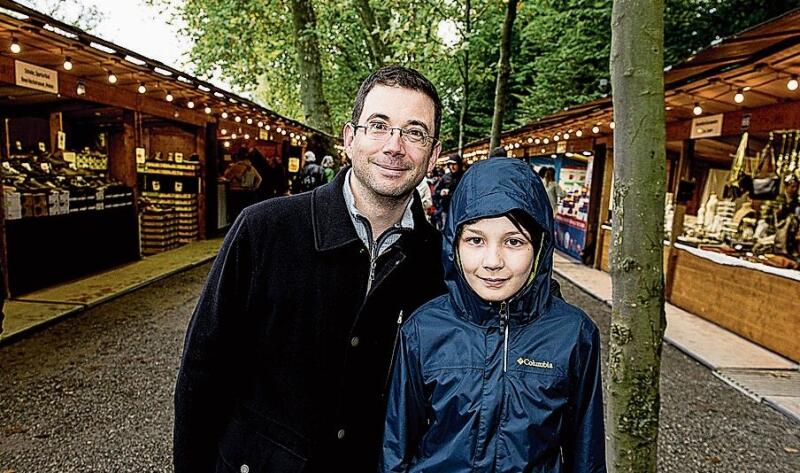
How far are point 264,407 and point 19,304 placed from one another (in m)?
6.81

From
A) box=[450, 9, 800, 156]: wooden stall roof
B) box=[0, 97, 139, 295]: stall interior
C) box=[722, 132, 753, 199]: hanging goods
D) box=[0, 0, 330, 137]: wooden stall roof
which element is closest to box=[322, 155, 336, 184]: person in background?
box=[0, 0, 330, 137]: wooden stall roof

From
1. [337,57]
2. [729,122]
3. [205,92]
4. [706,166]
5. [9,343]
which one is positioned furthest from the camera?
[337,57]

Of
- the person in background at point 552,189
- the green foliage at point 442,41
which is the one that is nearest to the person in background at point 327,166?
the green foliage at point 442,41

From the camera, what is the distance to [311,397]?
1725 mm

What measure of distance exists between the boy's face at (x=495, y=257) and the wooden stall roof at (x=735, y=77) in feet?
11.1

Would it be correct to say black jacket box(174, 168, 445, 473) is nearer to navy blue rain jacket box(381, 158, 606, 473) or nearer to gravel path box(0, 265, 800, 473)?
navy blue rain jacket box(381, 158, 606, 473)

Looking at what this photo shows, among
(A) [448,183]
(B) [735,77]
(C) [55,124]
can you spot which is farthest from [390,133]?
(C) [55,124]

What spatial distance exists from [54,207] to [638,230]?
8293mm

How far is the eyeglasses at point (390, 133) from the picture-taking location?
1.76 metres

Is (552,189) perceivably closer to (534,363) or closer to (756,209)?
(756,209)

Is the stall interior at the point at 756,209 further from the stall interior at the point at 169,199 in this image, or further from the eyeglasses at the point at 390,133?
the stall interior at the point at 169,199

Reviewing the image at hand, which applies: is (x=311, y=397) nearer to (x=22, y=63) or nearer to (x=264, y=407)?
(x=264, y=407)

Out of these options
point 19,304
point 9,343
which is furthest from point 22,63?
point 9,343

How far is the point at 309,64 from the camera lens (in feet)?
66.5
